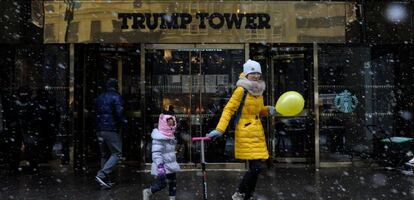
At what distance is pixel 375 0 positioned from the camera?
11.2 metres

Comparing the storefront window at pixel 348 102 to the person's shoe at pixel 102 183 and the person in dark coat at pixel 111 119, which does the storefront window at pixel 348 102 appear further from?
the person's shoe at pixel 102 183

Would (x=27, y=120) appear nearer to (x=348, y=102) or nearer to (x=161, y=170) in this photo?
(x=161, y=170)

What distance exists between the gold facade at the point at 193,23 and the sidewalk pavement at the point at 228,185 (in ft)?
8.98

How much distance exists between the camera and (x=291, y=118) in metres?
12.1

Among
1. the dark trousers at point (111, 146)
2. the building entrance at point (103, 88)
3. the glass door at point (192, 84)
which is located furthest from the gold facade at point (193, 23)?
the dark trousers at point (111, 146)

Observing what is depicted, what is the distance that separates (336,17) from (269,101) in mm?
2375

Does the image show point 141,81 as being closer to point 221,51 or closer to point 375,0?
point 221,51

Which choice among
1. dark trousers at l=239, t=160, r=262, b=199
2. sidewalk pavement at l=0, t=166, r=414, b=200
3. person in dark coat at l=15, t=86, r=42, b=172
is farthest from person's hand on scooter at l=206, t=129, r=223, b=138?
person in dark coat at l=15, t=86, r=42, b=172

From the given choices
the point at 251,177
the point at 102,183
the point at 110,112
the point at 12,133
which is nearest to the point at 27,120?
the point at 12,133

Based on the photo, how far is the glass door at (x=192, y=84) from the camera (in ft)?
36.6

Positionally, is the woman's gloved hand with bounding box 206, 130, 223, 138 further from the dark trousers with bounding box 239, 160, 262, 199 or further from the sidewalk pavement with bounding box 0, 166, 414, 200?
the sidewalk pavement with bounding box 0, 166, 414, 200

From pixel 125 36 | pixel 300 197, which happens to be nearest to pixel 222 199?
Result: pixel 300 197

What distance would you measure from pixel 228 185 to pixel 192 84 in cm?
289

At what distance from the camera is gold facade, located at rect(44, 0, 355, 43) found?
10867 millimetres
